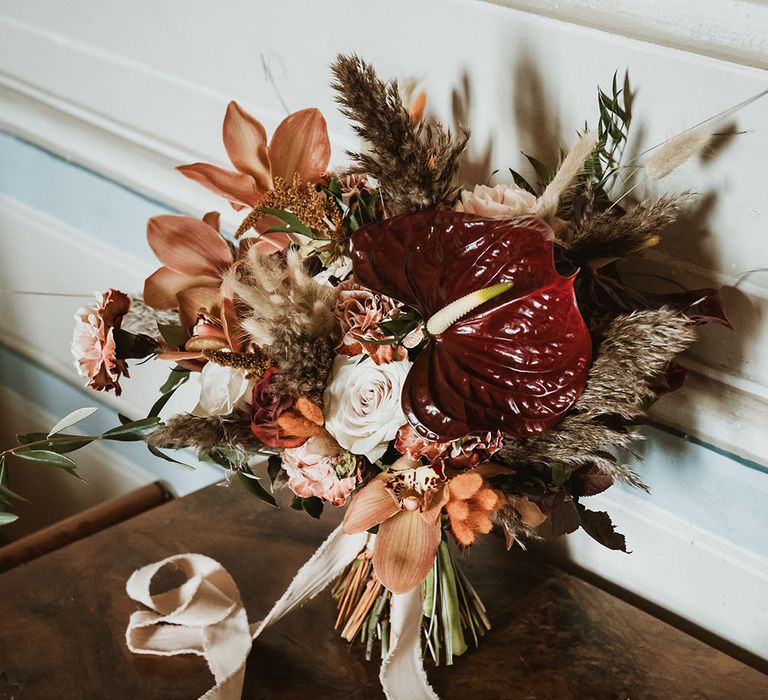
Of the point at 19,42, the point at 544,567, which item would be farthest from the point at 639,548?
the point at 19,42

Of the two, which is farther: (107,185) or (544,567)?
(107,185)

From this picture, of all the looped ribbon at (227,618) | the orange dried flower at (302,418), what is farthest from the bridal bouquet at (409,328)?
the looped ribbon at (227,618)

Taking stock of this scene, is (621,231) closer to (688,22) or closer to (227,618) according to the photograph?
(688,22)

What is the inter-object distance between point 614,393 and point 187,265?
0.34m

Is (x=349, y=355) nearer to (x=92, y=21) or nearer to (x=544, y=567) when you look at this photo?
(x=544, y=567)

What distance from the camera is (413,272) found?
53 cm

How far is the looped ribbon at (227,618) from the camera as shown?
685mm

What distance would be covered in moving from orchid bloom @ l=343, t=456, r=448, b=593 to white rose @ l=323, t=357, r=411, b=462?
0.09 feet

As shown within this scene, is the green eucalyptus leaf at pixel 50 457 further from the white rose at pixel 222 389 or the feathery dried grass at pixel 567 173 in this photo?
the feathery dried grass at pixel 567 173

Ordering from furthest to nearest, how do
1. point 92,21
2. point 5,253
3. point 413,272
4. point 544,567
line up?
point 5,253 → point 92,21 → point 544,567 → point 413,272

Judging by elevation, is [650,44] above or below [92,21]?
above

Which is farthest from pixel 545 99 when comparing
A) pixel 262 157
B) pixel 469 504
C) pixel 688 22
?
pixel 469 504

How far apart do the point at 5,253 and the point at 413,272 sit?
1092mm

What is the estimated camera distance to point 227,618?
2.53ft
